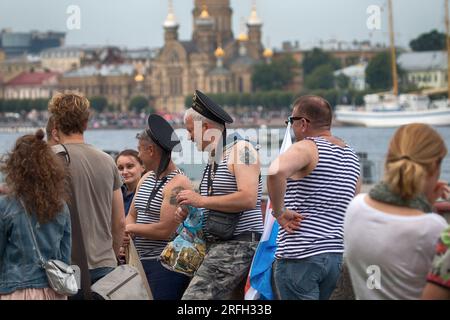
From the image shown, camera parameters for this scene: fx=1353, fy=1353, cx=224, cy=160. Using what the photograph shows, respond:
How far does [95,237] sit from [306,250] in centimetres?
74

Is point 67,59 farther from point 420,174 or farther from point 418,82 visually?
point 420,174

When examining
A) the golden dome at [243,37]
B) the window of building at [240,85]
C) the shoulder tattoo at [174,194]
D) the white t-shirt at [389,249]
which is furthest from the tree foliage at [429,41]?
the white t-shirt at [389,249]

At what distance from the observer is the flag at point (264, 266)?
4145 mm

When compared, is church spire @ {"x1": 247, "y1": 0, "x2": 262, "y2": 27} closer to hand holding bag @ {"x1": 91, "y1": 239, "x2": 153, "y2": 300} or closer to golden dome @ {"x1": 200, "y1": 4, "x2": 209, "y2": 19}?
golden dome @ {"x1": 200, "y1": 4, "x2": 209, "y2": 19}

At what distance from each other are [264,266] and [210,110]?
573mm

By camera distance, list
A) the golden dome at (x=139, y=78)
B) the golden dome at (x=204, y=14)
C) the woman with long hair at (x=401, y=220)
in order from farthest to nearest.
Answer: the golden dome at (x=204, y=14)
the golden dome at (x=139, y=78)
the woman with long hair at (x=401, y=220)

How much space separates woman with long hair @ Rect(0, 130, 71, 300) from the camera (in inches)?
150

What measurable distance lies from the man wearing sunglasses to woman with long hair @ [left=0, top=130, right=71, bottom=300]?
64cm

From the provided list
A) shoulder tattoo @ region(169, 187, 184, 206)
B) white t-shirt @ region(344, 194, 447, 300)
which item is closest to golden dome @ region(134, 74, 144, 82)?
shoulder tattoo @ region(169, 187, 184, 206)

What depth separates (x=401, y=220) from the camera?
10.6 ft

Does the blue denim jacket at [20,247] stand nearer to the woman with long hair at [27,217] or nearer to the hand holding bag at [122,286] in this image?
the woman with long hair at [27,217]

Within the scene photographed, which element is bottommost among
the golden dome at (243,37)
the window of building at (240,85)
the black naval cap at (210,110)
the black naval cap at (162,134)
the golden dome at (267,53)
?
the black naval cap at (162,134)

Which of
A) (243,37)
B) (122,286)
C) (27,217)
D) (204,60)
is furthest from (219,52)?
(27,217)

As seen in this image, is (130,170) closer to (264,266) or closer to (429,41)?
(264,266)
